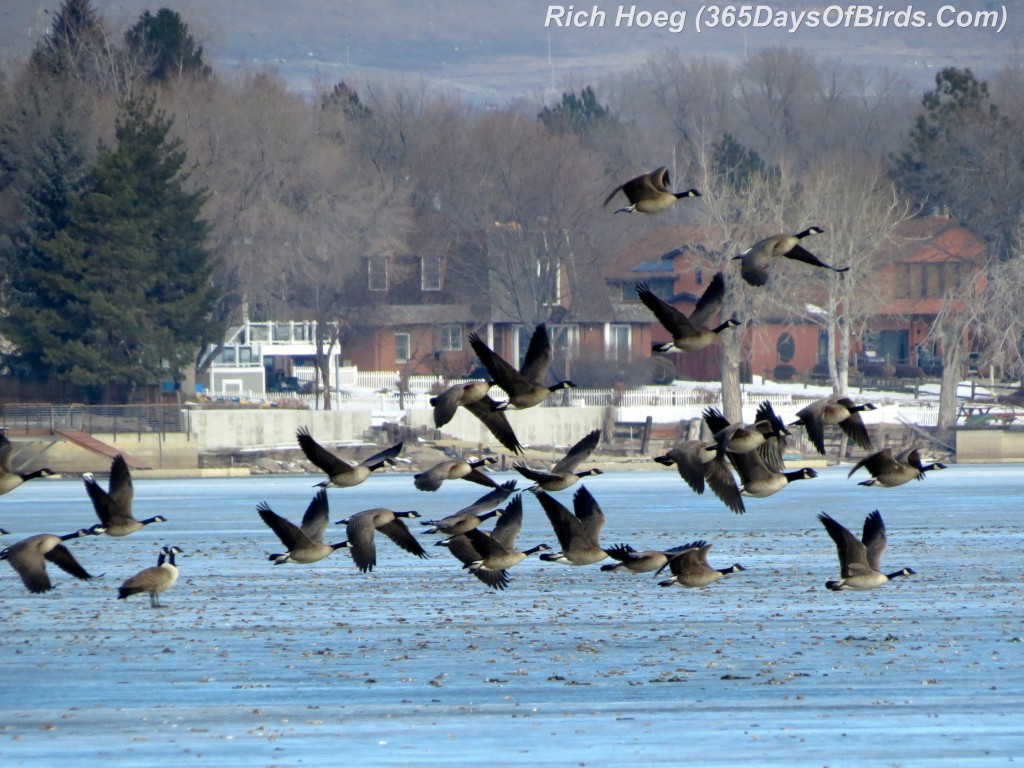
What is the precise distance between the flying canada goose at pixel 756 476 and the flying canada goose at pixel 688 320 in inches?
68.3

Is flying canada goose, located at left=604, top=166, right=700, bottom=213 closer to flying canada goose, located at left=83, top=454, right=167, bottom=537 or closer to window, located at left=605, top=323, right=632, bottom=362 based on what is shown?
flying canada goose, located at left=83, top=454, right=167, bottom=537

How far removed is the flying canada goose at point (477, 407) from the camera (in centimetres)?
1465

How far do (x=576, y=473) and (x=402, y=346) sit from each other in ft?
185

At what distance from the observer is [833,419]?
15.3 m

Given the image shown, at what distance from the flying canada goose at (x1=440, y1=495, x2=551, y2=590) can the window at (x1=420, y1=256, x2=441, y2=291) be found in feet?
183

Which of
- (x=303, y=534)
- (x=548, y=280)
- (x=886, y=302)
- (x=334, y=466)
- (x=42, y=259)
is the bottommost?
(x=303, y=534)

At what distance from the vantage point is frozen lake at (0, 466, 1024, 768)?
1549cm

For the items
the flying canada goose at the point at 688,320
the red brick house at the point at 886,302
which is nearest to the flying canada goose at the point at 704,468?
the flying canada goose at the point at 688,320

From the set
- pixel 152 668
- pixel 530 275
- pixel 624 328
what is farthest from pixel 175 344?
pixel 152 668

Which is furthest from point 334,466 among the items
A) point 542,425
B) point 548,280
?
point 548,280

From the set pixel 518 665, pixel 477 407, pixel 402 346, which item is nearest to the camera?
pixel 477 407

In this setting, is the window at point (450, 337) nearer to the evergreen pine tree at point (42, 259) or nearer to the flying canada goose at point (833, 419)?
the evergreen pine tree at point (42, 259)

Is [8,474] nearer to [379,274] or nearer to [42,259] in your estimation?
[42,259]

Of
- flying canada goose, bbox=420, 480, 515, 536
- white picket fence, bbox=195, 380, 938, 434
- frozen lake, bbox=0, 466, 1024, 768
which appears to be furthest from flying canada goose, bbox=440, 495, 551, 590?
white picket fence, bbox=195, 380, 938, 434
